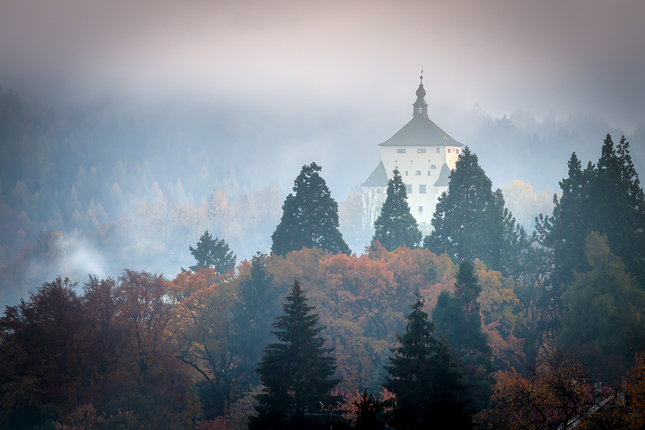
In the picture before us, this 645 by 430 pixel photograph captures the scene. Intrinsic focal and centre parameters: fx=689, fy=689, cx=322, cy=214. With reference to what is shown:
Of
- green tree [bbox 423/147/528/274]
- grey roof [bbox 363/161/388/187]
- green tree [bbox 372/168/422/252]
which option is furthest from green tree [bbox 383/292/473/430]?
grey roof [bbox 363/161/388/187]

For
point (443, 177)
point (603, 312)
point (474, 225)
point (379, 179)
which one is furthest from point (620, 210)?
point (379, 179)

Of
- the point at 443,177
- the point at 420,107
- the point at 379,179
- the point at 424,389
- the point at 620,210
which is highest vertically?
the point at 420,107

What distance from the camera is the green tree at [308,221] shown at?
52.6m

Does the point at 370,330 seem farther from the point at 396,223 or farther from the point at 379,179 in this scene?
the point at 379,179

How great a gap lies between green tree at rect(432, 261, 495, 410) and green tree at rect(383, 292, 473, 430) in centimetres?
468

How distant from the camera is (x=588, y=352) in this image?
119 ft

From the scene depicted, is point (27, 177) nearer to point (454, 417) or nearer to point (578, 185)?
point (578, 185)

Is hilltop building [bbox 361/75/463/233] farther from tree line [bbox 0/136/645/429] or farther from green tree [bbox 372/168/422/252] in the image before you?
tree line [bbox 0/136/645/429]

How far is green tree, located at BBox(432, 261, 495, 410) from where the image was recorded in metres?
32.0

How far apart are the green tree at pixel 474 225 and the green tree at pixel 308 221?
25.4ft

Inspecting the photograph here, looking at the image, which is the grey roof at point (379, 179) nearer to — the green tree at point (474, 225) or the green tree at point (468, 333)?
the green tree at point (474, 225)

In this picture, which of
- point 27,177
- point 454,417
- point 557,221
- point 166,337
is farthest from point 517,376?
point 27,177

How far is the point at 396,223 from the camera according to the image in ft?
179

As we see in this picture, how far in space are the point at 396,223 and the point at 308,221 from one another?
720cm
